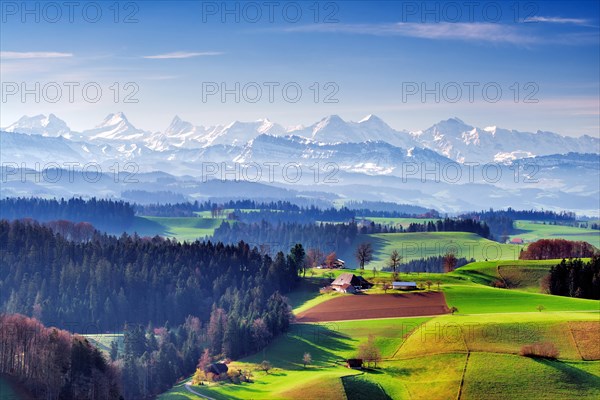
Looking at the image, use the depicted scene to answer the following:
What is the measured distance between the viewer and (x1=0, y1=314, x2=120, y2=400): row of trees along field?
95.6 metres

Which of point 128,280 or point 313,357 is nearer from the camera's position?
point 313,357

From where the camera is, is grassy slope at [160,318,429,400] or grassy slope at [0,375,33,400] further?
grassy slope at [160,318,429,400]

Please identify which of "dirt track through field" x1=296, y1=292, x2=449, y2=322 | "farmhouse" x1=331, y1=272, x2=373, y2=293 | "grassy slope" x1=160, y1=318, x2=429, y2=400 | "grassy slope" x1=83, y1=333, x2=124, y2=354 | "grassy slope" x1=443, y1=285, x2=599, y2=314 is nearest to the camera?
"grassy slope" x1=160, y1=318, x2=429, y2=400

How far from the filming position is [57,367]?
96.3 meters

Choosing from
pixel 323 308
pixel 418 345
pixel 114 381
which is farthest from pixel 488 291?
pixel 114 381

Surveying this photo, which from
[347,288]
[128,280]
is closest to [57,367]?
[128,280]

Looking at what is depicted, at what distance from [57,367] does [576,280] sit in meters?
100

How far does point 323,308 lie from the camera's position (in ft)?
470

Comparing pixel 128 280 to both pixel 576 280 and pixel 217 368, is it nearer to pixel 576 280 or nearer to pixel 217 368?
pixel 217 368

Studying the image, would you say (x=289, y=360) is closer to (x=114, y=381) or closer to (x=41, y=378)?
(x=114, y=381)

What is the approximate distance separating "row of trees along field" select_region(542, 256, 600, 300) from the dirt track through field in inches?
1080

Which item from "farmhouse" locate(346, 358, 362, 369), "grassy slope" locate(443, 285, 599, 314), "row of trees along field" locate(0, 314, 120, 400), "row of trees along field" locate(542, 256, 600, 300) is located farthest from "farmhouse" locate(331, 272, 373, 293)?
"row of trees along field" locate(0, 314, 120, 400)

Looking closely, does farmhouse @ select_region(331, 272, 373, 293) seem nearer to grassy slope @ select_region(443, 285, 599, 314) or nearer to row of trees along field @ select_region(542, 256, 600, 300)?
grassy slope @ select_region(443, 285, 599, 314)

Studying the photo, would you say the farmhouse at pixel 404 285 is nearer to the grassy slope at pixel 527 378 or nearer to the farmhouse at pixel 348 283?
the farmhouse at pixel 348 283
